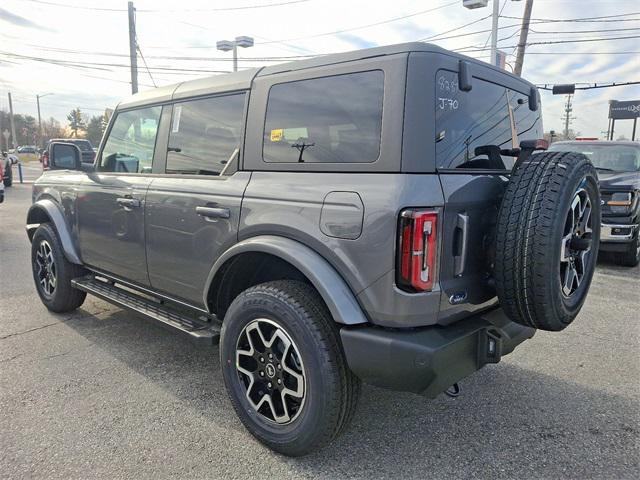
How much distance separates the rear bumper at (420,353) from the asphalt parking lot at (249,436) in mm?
568

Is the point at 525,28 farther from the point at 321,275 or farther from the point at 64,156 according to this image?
the point at 321,275

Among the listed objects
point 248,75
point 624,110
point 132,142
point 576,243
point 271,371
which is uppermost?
point 624,110

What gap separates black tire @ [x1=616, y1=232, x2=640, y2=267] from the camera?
7.07 metres

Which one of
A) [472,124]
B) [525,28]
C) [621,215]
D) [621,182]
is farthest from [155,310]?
[525,28]

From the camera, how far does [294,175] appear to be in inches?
102

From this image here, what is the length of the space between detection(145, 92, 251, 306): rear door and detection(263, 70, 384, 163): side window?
11.5 inches

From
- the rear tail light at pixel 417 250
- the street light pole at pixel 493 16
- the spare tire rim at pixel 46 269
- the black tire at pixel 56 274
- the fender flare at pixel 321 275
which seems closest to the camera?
the rear tail light at pixel 417 250

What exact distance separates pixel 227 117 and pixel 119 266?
163 centimetres

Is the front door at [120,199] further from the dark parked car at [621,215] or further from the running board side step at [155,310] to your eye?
the dark parked car at [621,215]

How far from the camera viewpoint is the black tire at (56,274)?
4.48m

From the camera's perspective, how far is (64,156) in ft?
14.3

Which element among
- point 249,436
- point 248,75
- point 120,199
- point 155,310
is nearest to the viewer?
point 249,436

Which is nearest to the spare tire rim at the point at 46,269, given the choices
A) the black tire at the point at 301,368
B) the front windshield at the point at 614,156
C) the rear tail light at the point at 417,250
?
the black tire at the point at 301,368

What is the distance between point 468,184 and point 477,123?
18.2 inches
